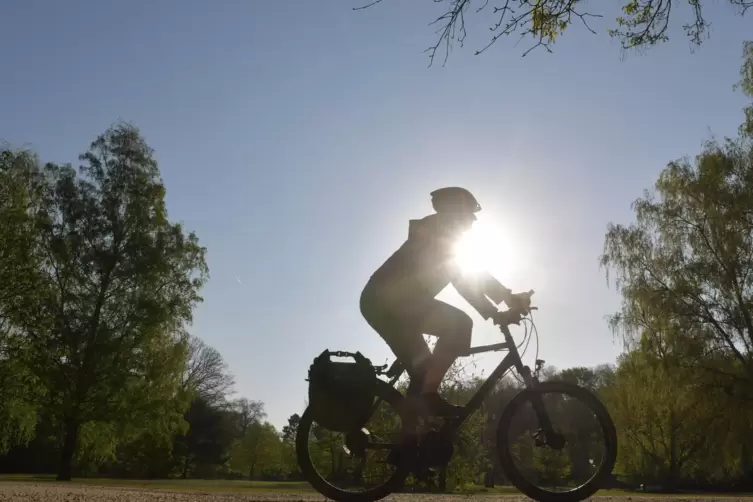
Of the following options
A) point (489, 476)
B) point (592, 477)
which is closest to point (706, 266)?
point (489, 476)

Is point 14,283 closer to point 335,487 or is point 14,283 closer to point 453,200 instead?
point 335,487

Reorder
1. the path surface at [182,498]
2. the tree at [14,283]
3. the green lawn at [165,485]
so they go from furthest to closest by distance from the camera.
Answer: the green lawn at [165,485]
the tree at [14,283]
the path surface at [182,498]

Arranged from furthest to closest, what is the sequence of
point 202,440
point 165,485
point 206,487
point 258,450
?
point 258,450 → point 202,440 → point 165,485 → point 206,487

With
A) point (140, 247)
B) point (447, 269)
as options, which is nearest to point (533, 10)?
point (447, 269)

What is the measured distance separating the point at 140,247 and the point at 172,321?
136 inches

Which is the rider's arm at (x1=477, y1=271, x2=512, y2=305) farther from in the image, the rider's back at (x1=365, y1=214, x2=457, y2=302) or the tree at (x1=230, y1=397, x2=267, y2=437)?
the tree at (x1=230, y1=397, x2=267, y2=437)

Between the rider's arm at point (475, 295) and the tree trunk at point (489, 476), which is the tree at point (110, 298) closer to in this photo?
the tree trunk at point (489, 476)

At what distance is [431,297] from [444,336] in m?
0.31

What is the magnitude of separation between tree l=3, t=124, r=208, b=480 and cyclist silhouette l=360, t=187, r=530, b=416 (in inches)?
Result: 885

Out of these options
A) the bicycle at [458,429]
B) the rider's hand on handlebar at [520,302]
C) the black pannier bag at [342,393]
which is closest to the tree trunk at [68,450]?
the bicycle at [458,429]

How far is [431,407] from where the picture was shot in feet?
15.5

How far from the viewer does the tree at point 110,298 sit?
2520 centimetres

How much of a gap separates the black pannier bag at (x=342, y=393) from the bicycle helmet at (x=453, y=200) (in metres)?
1.34

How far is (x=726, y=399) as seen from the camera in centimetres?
2333
